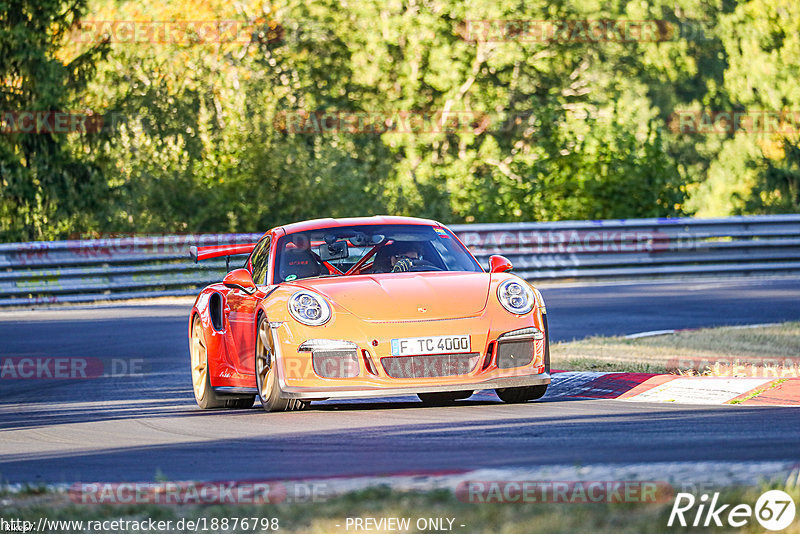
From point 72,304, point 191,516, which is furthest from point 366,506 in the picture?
point 72,304

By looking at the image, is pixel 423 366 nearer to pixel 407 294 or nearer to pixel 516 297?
pixel 407 294

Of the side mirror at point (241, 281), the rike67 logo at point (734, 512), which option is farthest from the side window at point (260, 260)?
the rike67 logo at point (734, 512)

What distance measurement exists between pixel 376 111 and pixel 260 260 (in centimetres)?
3263

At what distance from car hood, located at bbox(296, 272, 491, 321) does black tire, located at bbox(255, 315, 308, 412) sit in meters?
0.42

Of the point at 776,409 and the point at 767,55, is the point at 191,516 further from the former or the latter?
the point at 767,55

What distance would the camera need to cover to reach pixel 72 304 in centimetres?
2222

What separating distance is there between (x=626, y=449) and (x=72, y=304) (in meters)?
16.6

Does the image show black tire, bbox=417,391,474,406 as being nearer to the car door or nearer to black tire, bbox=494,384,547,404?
black tire, bbox=494,384,547,404

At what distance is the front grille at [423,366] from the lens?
884cm

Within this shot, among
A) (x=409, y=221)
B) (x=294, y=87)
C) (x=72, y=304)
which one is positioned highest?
(x=294, y=87)
